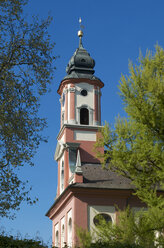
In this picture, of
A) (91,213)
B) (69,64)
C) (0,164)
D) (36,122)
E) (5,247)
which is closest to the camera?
(5,247)

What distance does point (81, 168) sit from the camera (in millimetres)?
30594

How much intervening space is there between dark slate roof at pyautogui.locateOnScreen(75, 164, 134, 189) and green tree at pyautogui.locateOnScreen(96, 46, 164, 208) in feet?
34.3

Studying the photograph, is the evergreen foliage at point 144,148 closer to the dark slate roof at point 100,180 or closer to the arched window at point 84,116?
the dark slate roof at point 100,180

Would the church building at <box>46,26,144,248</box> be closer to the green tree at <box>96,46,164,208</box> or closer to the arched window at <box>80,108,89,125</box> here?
the arched window at <box>80,108,89,125</box>

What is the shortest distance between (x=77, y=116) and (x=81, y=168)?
5.68 metres

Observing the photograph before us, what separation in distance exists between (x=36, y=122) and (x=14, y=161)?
1648 millimetres

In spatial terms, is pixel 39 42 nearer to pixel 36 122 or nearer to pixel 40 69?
pixel 40 69

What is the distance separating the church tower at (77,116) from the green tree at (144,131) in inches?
562

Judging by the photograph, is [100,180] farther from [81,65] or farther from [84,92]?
[81,65]

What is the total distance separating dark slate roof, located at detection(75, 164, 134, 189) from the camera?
93.1 feet

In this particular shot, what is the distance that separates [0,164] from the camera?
1427 centimetres

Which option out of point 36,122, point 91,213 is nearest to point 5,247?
point 36,122

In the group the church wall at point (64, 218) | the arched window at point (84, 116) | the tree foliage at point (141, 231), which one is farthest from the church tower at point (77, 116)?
the tree foliage at point (141, 231)

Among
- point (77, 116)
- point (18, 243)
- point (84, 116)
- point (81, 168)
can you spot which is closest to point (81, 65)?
point (84, 116)
